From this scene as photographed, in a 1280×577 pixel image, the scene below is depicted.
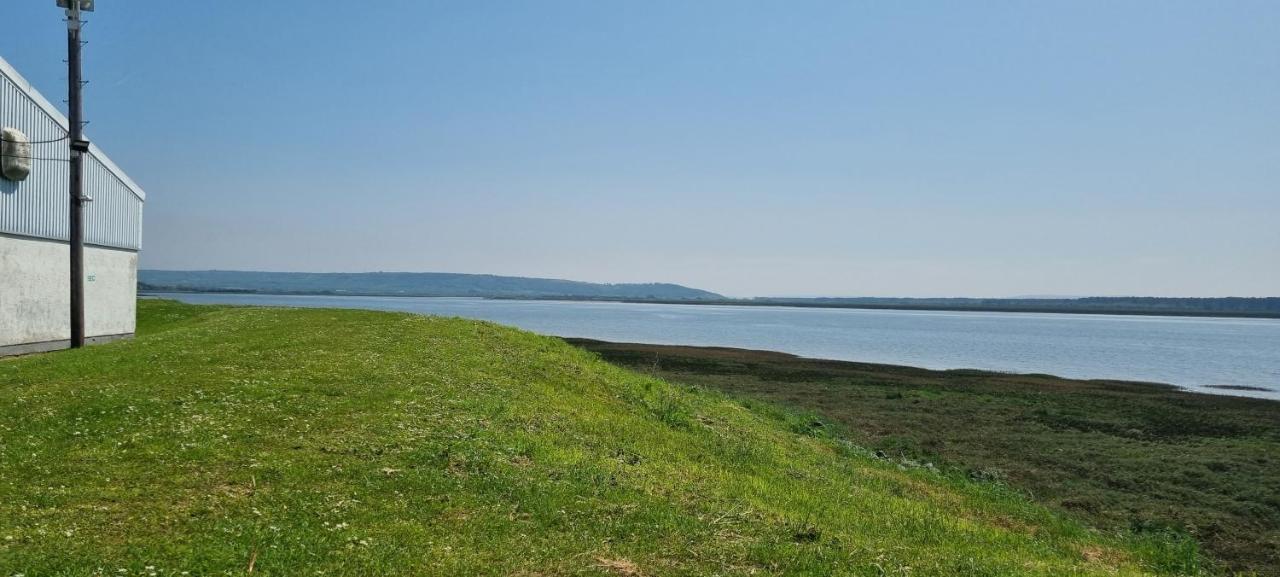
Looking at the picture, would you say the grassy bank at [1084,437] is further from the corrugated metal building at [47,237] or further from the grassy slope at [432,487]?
the corrugated metal building at [47,237]

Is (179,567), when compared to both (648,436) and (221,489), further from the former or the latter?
(648,436)

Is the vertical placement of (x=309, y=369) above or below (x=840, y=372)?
above

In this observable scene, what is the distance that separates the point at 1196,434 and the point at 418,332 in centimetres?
3665

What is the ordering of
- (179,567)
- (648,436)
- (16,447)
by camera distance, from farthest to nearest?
(648,436) < (16,447) < (179,567)

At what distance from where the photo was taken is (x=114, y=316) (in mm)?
41406

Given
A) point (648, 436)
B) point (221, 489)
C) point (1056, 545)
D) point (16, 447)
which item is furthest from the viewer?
point (648, 436)

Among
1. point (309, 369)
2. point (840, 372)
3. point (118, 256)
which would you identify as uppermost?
point (118, 256)

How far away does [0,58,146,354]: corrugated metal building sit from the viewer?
106 feet

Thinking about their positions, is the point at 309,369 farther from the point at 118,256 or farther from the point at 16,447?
the point at 118,256

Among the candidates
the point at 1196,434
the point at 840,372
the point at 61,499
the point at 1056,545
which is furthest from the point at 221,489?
the point at 840,372

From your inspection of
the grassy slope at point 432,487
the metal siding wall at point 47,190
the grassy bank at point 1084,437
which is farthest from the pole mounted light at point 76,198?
the grassy bank at point 1084,437

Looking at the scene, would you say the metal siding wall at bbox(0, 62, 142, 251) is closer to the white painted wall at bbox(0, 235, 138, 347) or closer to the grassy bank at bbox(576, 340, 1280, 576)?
the white painted wall at bbox(0, 235, 138, 347)

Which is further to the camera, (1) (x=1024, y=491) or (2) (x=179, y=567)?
(1) (x=1024, y=491)

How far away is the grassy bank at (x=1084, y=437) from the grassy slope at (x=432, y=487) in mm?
3726
